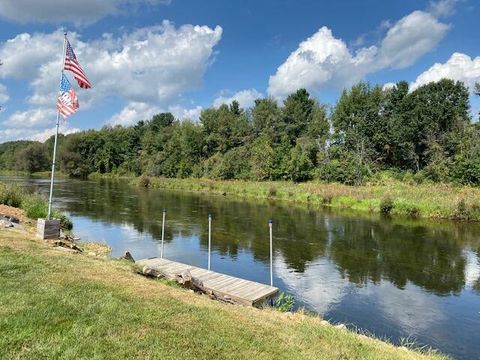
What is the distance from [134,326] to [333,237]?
17351 millimetres

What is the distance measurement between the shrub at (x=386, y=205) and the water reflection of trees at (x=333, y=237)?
3.90 meters

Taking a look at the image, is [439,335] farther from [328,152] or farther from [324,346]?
[328,152]

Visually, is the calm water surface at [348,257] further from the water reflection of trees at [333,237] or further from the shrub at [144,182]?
the shrub at [144,182]

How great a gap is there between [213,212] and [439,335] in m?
22.7

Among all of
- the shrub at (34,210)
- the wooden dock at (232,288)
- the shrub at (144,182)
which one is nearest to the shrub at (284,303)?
the wooden dock at (232,288)

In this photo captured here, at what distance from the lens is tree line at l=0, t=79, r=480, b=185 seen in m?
43.0

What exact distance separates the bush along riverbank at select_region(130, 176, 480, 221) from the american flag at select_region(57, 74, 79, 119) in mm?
25702

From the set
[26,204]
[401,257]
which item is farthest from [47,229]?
[401,257]

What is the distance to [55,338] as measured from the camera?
5.20 meters

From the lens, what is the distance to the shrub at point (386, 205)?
32062 mm

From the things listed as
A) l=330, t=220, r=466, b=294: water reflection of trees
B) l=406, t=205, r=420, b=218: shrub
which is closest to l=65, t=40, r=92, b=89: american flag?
l=330, t=220, r=466, b=294: water reflection of trees

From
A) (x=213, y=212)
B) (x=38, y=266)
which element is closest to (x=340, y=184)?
(x=213, y=212)

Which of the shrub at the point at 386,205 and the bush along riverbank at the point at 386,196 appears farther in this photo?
the shrub at the point at 386,205

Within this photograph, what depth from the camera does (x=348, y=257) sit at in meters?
17.5
